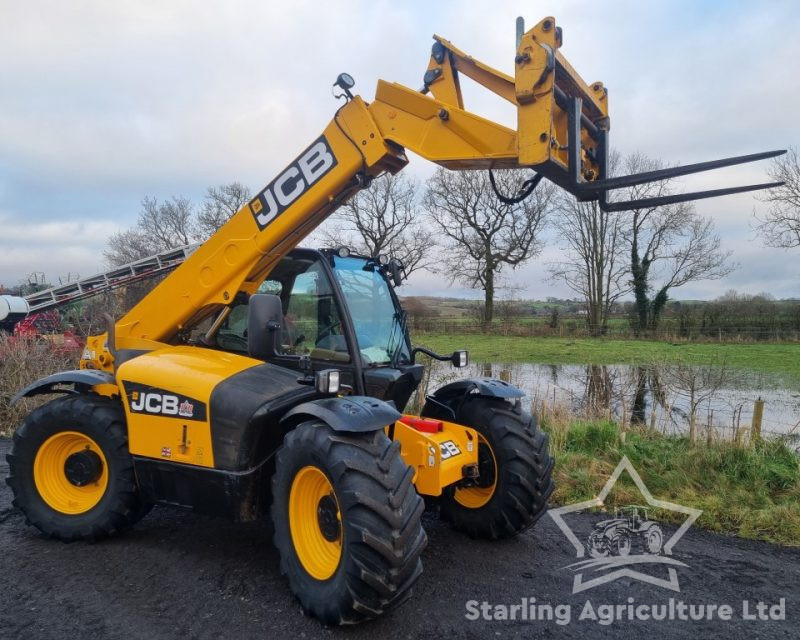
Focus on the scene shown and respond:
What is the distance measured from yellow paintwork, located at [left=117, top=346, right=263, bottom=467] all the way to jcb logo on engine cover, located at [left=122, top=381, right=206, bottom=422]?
27 mm

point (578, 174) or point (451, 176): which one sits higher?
point (451, 176)

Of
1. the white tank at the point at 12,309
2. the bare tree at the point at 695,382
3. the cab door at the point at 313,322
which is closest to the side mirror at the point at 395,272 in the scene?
the cab door at the point at 313,322

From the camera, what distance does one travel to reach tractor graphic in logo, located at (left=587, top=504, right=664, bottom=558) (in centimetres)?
449

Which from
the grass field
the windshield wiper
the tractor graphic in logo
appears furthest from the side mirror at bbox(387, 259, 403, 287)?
the grass field

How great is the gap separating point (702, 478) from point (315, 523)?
451cm

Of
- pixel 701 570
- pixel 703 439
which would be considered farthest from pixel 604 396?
pixel 701 570

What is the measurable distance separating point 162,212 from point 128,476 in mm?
37876

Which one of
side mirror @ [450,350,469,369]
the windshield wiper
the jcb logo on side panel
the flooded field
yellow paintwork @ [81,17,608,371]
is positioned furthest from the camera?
the flooded field

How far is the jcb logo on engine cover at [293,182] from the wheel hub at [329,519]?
2.18 m

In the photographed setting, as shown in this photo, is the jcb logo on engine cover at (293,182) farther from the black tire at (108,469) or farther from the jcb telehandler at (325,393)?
the black tire at (108,469)

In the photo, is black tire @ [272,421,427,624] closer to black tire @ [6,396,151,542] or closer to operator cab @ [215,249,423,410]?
operator cab @ [215,249,423,410]

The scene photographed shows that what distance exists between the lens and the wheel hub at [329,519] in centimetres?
339

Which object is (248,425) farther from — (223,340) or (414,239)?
(414,239)

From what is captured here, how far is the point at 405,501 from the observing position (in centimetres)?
313
